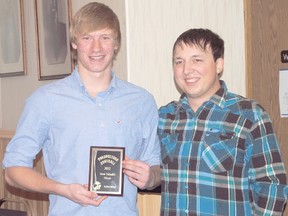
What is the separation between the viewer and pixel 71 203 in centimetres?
210

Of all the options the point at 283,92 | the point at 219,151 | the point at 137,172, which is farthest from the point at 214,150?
the point at 283,92

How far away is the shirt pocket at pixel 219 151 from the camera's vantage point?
218 centimetres

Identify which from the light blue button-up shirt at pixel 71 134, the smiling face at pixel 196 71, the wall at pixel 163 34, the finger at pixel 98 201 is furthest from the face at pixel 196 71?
the wall at pixel 163 34

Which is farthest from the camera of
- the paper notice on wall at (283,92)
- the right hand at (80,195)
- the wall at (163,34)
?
the paper notice on wall at (283,92)

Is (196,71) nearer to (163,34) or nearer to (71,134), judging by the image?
(71,134)

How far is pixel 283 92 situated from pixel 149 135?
182cm

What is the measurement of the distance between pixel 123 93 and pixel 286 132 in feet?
6.47

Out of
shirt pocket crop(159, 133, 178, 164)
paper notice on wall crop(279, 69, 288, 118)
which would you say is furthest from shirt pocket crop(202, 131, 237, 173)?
paper notice on wall crop(279, 69, 288, 118)

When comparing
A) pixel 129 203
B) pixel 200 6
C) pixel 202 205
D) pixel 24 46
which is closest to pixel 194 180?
pixel 202 205

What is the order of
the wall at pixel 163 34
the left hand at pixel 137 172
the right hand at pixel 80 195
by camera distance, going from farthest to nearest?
the wall at pixel 163 34, the left hand at pixel 137 172, the right hand at pixel 80 195

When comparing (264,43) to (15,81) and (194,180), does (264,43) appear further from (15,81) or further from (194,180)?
(15,81)

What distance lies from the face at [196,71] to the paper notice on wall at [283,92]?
1.62 meters

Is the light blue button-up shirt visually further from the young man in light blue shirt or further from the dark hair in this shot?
the dark hair

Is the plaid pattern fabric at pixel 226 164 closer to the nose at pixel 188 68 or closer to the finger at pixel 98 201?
the nose at pixel 188 68
